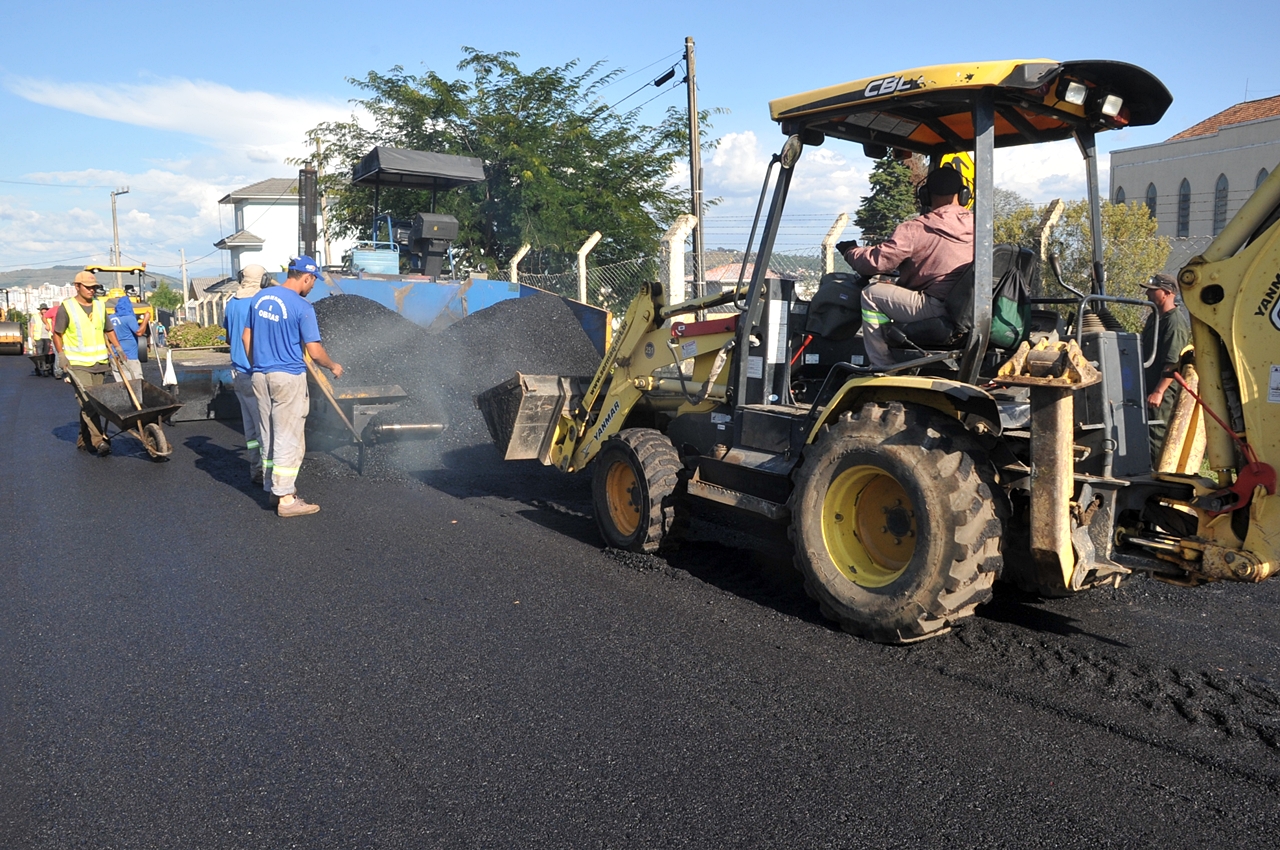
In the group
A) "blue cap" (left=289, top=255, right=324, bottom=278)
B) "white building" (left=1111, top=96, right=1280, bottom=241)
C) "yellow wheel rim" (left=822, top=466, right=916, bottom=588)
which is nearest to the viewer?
"yellow wheel rim" (left=822, top=466, right=916, bottom=588)

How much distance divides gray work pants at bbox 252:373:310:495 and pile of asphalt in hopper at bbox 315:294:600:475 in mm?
1476

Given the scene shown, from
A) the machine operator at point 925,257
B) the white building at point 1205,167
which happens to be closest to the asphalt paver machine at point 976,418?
the machine operator at point 925,257

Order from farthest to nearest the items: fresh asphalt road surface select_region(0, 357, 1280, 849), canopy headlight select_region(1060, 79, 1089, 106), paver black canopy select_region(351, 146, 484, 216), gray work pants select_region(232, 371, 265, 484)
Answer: paver black canopy select_region(351, 146, 484, 216), gray work pants select_region(232, 371, 265, 484), canopy headlight select_region(1060, 79, 1089, 106), fresh asphalt road surface select_region(0, 357, 1280, 849)

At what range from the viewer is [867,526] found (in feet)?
14.3

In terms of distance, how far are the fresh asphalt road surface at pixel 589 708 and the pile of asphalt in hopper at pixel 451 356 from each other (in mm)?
2969

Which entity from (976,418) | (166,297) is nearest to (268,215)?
(166,297)

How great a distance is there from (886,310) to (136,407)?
24.6 ft

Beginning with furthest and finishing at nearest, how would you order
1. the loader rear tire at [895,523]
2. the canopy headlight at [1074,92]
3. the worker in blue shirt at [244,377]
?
the worker in blue shirt at [244,377]
the canopy headlight at [1074,92]
the loader rear tire at [895,523]

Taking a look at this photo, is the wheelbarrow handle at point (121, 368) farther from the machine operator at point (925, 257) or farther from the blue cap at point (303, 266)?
the machine operator at point (925, 257)

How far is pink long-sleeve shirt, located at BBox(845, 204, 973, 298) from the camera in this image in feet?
14.1

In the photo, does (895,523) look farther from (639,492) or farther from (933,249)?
(639,492)

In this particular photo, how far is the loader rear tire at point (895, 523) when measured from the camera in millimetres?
3795

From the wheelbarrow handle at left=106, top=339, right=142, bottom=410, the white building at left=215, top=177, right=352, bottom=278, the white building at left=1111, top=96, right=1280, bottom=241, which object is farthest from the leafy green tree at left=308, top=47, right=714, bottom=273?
the white building at left=215, top=177, right=352, bottom=278

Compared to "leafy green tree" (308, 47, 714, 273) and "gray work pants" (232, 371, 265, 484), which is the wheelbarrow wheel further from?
"leafy green tree" (308, 47, 714, 273)
